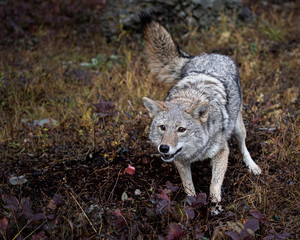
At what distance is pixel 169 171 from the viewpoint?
4195 mm

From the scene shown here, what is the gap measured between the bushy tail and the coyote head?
1.41 meters

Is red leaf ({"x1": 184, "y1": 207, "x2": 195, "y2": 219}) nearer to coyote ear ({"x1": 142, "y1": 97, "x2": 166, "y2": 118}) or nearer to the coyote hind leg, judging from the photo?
coyote ear ({"x1": 142, "y1": 97, "x2": 166, "y2": 118})

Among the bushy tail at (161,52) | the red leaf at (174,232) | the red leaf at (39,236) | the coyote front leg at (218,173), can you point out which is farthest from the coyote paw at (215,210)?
the bushy tail at (161,52)

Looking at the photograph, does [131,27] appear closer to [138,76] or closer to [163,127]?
[138,76]

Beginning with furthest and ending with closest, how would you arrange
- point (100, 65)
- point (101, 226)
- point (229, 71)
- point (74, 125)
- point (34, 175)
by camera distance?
point (100, 65)
point (74, 125)
point (229, 71)
point (34, 175)
point (101, 226)

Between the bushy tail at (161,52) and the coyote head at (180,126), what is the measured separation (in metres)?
1.41

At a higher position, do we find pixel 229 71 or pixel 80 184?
pixel 229 71

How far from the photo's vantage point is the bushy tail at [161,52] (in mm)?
4844

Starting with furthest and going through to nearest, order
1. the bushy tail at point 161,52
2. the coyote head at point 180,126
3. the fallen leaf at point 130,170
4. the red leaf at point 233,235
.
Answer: the bushy tail at point 161,52 < the fallen leaf at point 130,170 < the coyote head at point 180,126 < the red leaf at point 233,235

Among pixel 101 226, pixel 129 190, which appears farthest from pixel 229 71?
pixel 101 226

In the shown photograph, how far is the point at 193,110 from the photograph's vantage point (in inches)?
137

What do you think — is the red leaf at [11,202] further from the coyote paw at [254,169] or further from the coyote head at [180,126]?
the coyote paw at [254,169]

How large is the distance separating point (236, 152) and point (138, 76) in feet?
8.67

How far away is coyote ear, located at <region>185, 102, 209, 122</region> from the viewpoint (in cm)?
343
